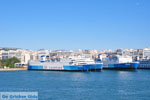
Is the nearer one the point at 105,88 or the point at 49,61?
the point at 105,88

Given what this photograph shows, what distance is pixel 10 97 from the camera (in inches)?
593

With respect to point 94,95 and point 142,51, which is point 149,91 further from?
point 142,51

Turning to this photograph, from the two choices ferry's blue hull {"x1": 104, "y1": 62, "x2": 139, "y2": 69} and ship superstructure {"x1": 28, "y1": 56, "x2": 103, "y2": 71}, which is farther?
ferry's blue hull {"x1": 104, "y1": 62, "x2": 139, "y2": 69}

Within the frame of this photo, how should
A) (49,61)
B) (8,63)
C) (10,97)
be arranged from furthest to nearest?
(8,63)
(49,61)
(10,97)

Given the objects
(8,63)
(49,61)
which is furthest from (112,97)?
(8,63)

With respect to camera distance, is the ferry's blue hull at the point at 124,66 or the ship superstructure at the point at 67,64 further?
the ferry's blue hull at the point at 124,66

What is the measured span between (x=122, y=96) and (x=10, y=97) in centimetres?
577

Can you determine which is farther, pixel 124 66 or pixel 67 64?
pixel 124 66

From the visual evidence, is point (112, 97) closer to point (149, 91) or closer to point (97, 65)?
point (149, 91)

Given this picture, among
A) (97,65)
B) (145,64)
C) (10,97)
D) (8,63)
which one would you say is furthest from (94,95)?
(8,63)

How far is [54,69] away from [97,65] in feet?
19.2

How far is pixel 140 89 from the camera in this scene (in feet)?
63.1

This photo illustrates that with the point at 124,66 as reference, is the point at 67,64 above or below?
above

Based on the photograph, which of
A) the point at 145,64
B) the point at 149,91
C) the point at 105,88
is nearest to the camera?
the point at 149,91
